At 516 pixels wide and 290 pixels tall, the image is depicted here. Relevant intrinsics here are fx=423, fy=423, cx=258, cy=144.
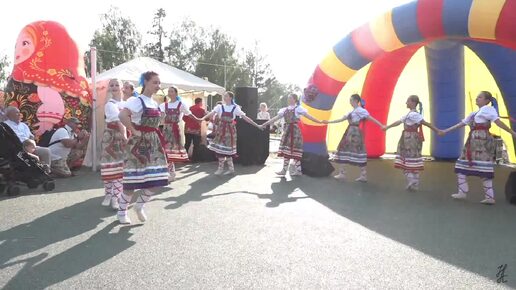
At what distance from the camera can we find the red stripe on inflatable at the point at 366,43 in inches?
291

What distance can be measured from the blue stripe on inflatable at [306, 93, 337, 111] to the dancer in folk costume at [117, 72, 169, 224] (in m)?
4.21

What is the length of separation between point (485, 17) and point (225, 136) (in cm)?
491

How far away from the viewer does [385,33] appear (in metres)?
7.16

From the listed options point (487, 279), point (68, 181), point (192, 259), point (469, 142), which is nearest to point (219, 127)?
point (68, 181)

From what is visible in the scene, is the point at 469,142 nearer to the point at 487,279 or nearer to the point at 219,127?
the point at 487,279

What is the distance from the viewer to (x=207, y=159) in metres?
10.8

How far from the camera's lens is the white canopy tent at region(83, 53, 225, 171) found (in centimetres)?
882

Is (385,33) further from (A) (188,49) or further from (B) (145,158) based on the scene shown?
(A) (188,49)

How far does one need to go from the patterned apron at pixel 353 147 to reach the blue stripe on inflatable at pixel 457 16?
2322 mm

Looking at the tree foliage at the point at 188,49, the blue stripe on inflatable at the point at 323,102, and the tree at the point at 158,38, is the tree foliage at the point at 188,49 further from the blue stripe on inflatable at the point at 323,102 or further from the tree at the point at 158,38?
the blue stripe on inflatable at the point at 323,102

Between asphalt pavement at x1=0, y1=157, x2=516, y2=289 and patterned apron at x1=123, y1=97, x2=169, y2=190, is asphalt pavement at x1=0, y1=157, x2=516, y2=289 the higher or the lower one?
the lower one

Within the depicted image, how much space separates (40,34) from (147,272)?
6.88 m

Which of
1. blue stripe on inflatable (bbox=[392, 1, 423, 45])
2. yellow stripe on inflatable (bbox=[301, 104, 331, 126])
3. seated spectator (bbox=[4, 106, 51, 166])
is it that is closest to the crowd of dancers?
yellow stripe on inflatable (bbox=[301, 104, 331, 126])

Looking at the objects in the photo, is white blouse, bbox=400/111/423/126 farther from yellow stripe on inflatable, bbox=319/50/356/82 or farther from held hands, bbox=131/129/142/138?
held hands, bbox=131/129/142/138
